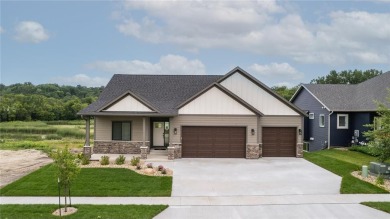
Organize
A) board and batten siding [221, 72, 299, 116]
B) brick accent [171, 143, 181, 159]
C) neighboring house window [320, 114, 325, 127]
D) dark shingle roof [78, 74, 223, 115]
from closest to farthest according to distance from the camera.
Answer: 1. brick accent [171, 143, 181, 159]
2. board and batten siding [221, 72, 299, 116]
3. dark shingle roof [78, 74, 223, 115]
4. neighboring house window [320, 114, 325, 127]

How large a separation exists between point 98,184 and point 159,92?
10820 millimetres

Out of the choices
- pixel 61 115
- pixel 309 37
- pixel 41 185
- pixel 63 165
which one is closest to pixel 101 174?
pixel 41 185

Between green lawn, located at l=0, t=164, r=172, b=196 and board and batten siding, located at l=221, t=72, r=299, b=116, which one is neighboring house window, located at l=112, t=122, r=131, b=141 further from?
board and batten siding, located at l=221, t=72, r=299, b=116

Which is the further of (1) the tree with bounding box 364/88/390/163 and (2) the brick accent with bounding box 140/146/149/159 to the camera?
(2) the brick accent with bounding box 140/146/149/159

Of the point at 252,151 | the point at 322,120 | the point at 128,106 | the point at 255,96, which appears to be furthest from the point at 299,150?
the point at 128,106

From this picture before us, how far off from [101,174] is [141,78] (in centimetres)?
1102

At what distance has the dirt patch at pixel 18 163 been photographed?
1579cm

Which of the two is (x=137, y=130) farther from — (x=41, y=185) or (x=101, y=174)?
(x=41, y=185)

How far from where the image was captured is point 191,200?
12.3 metres

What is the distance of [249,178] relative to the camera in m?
15.8

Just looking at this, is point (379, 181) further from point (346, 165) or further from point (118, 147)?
point (118, 147)

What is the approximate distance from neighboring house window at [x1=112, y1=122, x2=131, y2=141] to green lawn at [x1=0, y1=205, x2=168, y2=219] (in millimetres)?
10986

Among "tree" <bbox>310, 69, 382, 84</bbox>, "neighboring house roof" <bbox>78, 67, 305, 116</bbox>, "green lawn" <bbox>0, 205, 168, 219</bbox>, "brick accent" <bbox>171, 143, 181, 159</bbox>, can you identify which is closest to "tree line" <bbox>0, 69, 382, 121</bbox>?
"tree" <bbox>310, 69, 382, 84</bbox>

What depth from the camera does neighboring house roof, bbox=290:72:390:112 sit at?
24.9 meters
